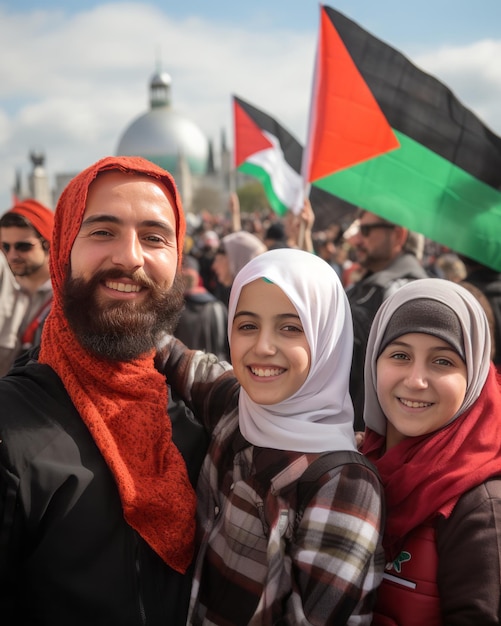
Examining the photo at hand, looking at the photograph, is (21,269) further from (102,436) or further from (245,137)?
(245,137)

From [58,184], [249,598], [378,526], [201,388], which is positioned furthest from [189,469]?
[58,184]

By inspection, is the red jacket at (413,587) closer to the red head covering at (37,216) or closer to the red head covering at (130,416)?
the red head covering at (130,416)

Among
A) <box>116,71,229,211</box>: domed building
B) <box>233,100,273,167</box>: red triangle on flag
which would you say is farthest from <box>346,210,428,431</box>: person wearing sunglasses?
<box>116,71,229,211</box>: domed building

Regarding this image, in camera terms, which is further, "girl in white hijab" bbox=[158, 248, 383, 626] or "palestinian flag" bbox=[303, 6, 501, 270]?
"palestinian flag" bbox=[303, 6, 501, 270]

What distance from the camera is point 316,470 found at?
1542mm

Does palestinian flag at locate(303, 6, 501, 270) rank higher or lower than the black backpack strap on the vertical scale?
higher

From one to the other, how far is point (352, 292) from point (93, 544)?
264 centimetres

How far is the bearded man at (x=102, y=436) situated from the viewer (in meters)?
1.52

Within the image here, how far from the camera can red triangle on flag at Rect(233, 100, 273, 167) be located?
642cm

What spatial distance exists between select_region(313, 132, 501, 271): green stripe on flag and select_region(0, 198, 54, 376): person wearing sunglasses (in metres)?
1.72

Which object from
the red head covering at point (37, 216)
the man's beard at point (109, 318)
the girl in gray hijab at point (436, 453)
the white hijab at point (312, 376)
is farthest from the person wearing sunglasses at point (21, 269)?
the girl in gray hijab at point (436, 453)

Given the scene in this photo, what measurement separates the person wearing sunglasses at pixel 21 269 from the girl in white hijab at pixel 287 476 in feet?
7.31

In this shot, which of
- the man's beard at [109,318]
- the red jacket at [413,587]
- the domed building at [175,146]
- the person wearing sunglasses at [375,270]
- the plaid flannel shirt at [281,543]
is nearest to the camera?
the plaid flannel shirt at [281,543]

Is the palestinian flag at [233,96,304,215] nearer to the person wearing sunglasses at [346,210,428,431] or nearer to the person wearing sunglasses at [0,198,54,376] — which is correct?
the person wearing sunglasses at [346,210,428,431]
